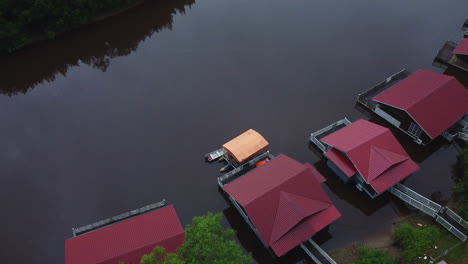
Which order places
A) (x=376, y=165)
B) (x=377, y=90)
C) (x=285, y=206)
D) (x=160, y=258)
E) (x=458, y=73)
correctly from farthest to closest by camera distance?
1. (x=458, y=73)
2. (x=377, y=90)
3. (x=376, y=165)
4. (x=285, y=206)
5. (x=160, y=258)

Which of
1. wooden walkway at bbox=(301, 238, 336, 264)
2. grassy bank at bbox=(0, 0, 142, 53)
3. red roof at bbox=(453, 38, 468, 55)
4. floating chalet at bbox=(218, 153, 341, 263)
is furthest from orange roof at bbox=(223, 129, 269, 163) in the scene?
grassy bank at bbox=(0, 0, 142, 53)

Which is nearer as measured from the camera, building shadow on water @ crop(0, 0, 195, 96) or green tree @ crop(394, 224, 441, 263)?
green tree @ crop(394, 224, 441, 263)

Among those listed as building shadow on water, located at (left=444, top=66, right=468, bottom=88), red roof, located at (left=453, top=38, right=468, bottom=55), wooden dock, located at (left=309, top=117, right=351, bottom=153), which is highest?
wooden dock, located at (left=309, top=117, right=351, bottom=153)

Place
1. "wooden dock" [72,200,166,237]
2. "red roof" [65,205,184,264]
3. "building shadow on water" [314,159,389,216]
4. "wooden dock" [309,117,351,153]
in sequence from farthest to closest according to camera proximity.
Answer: "wooden dock" [309,117,351,153], "building shadow on water" [314,159,389,216], "wooden dock" [72,200,166,237], "red roof" [65,205,184,264]

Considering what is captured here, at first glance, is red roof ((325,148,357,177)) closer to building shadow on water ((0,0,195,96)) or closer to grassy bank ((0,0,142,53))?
building shadow on water ((0,0,195,96))

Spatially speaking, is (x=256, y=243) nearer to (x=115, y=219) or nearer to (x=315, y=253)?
(x=315, y=253)

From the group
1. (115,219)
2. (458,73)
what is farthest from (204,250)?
(458,73)
